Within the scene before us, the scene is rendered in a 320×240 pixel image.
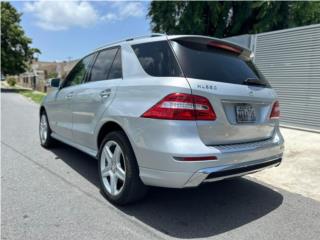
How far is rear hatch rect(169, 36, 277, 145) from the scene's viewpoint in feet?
9.81

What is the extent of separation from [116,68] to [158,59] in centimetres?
85

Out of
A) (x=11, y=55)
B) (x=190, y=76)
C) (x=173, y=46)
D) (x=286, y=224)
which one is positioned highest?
(x=11, y=55)

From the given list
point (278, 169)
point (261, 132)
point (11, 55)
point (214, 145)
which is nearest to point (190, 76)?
point (214, 145)

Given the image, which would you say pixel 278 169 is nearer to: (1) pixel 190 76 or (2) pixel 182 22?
(1) pixel 190 76

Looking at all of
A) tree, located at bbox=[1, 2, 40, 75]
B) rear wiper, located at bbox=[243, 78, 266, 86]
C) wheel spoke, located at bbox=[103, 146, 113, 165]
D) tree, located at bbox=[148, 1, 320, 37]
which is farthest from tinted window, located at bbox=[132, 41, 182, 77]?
tree, located at bbox=[1, 2, 40, 75]

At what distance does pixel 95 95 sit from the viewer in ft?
13.4

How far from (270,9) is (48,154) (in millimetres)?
12709

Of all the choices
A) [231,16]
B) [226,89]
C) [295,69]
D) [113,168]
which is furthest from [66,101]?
[231,16]

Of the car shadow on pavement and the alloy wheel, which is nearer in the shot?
the car shadow on pavement

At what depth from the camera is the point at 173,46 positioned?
3.19m

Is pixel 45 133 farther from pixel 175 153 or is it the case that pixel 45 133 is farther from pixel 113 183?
pixel 175 153

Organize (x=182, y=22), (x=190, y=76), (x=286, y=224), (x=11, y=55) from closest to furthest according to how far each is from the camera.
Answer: (x=190, y=76) < (x=286, y=224) < (x=182, y=22) < (x=11, y=55)

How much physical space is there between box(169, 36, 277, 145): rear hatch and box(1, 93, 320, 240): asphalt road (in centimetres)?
87

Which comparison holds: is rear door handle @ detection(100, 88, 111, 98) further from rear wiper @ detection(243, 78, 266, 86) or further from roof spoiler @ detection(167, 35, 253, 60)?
rear wiper @ detection(243, 78, 266, 86)
